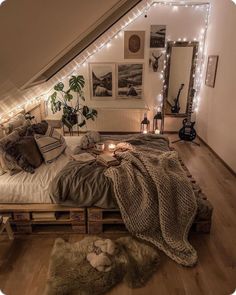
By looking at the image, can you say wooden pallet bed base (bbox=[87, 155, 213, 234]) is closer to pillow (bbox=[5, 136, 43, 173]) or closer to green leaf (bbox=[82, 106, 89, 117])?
pillow (bbox=[5, 136, 43, 173])

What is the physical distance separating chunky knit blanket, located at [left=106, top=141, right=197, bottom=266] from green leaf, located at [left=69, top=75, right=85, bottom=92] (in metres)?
2.72

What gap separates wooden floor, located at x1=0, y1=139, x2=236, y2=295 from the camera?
67.4 inches

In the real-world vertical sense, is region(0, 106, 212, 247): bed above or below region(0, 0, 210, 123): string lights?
below

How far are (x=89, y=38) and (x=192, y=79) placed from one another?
2371 millimetres

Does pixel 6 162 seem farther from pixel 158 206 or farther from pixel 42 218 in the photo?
pixel 158 206

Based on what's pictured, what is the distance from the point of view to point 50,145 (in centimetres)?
256

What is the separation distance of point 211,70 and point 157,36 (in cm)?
121

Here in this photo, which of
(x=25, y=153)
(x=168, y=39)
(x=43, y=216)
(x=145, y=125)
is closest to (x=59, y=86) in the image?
(x=145, y=125)

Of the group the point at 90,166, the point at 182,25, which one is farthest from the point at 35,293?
the point at 182,25

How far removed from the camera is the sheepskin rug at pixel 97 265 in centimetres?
168

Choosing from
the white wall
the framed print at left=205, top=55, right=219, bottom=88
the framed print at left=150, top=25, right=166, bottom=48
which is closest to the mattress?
the white wall

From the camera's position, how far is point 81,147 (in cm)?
294

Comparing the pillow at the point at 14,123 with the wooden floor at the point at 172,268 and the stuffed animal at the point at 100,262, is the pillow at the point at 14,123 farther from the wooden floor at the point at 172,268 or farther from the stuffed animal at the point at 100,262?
the stuffed animal at the point at 100,262

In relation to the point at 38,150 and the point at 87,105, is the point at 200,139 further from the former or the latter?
the point at 38,150
